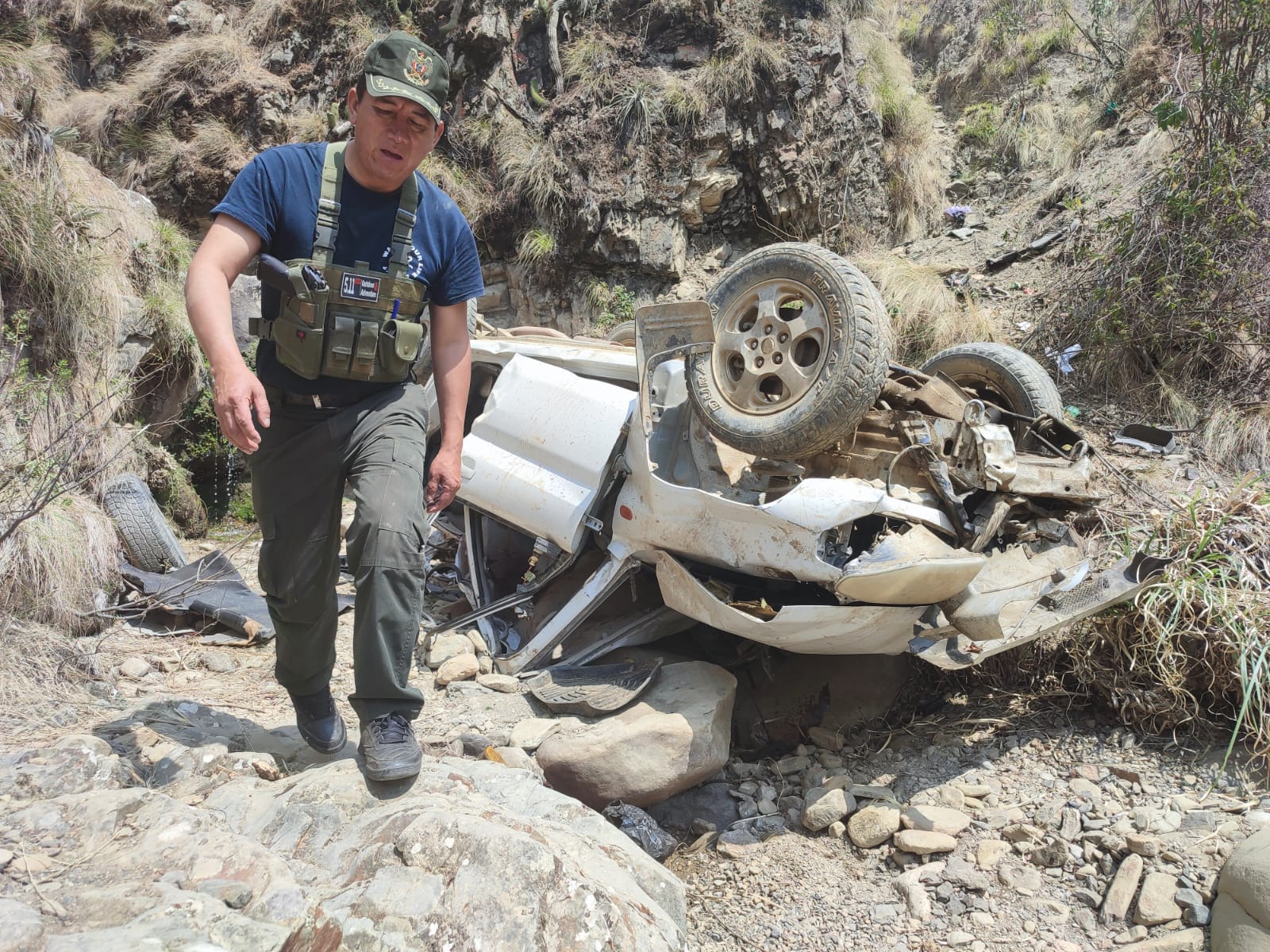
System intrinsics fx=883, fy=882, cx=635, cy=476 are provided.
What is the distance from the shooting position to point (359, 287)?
253cm

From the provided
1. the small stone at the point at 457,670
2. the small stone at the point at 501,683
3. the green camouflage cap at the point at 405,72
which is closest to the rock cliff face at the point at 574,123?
the small stone at the point at 457,670

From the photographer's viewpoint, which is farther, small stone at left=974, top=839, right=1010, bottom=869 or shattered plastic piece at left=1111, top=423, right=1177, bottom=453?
shattered plastic piece at left=1111, top=423, right=1177, bottom=453

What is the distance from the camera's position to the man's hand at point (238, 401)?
7.03ft

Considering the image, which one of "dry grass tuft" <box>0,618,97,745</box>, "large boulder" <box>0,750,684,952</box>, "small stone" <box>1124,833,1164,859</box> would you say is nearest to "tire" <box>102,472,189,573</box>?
"dry grass tuft" <box>0,618,97,745</box>

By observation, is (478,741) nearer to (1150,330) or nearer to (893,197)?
(1150,330)

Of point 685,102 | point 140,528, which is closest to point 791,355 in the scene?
point 140,528

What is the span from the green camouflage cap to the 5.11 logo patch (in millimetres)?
497

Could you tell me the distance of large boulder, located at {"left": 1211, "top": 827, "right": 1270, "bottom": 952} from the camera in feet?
8.18

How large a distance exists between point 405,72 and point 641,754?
2.60 m

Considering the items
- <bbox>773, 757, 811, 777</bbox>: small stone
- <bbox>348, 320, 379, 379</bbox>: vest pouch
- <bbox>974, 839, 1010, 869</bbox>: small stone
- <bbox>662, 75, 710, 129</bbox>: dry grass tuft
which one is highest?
<bbox>662, 75, 710, 129</bbox>: dry grass tuft

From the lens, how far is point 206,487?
7.88m

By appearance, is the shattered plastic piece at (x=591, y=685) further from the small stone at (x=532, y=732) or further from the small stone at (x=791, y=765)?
the small stone at (x=791, y=765)

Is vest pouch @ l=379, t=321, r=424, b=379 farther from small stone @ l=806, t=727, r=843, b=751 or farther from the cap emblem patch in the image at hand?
small stone @ l=806, t=727, r=843, b=751

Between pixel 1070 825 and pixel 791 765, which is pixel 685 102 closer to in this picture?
pixel 791 765
